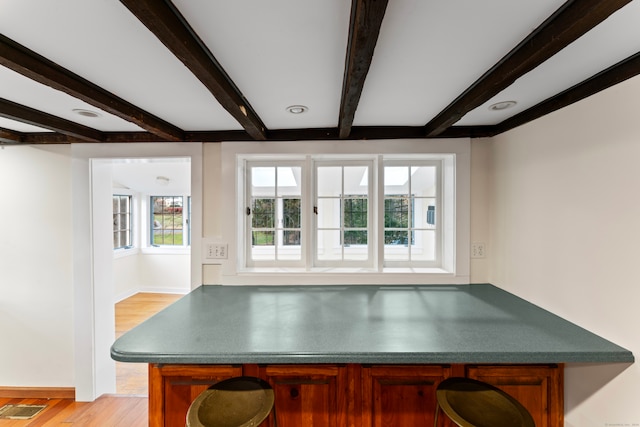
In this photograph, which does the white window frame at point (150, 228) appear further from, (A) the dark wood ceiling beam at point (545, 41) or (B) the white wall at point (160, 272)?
(A) the dark wood ceiling beam at point (545, 41)

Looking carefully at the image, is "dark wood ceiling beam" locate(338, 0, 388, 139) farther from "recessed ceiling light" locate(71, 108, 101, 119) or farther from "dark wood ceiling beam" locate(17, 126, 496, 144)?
"recessed ceiling light" locate(71, 108, 101, 119)

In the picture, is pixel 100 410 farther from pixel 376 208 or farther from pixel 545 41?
pixel 545 41

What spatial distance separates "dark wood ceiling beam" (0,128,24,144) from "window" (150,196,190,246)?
3.12 meters

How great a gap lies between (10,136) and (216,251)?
1660 mm

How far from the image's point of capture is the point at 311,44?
2.92ft

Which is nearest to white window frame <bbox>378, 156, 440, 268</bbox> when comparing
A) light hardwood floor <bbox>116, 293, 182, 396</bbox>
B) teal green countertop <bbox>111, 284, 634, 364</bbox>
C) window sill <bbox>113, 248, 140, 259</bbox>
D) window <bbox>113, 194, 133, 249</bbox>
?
teal green countertop <bbox>111, 284, 634, 364</bbox>

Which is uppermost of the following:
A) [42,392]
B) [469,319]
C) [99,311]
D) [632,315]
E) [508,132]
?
[508,132]

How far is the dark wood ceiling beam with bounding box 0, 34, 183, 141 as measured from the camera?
0.87 metres

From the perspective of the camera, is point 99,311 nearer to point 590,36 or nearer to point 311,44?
point 311,44

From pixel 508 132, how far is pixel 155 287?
218 inches

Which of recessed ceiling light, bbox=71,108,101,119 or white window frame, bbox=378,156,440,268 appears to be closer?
recessed ceiling light, bbox=71,108,101,119

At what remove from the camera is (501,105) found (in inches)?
56.9

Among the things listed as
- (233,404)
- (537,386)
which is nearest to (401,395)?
(537,386)

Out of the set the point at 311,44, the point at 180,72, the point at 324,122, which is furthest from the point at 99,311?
the point at 311,44
